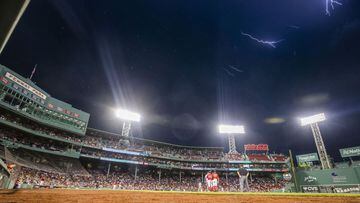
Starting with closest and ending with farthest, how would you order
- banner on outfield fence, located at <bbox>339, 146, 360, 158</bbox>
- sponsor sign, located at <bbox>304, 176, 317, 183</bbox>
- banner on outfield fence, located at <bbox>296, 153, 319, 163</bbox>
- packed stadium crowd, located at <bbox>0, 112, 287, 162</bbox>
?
sponsor sign, located at <bbox>304, 176, 317, 183</bbox> < packed stadium crowd, located at <bbox>0, 112, 287, 162</bbox> < banner on outfield fence, located at <bbox>339, 146, 360, 158</bbox> < banner on outfield fence, located at <bbox>296, 153, 319, 163</bbox>

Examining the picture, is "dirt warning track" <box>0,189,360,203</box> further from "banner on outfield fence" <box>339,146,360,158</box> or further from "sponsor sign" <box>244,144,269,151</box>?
"sponsor sign" <box>244,144,269,151</box>

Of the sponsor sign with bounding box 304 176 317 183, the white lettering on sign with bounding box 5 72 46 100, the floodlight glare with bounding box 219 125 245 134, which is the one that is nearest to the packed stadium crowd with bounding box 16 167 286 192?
the floodlight glare with bounding box 219 125 245 134

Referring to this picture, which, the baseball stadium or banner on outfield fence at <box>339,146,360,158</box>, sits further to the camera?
banner on outfield fence at <box>339,146,360,158</box>

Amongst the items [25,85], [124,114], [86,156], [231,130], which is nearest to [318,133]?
[231,130]

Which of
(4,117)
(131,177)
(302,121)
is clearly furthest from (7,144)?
(302,121)

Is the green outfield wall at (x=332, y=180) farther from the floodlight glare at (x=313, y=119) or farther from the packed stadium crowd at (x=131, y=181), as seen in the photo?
the floodlight glare at (x=313, y=119)

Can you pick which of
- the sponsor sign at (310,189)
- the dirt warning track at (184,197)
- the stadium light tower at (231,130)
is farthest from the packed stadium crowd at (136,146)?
the dirt warning track at (184,197)
